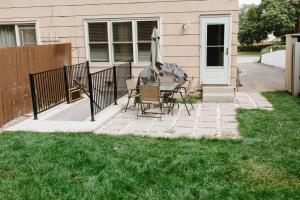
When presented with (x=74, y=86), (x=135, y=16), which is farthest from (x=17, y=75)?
(x=135, y=16)

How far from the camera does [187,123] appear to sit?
6.85 m

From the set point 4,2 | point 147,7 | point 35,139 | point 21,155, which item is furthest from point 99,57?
point 21,155

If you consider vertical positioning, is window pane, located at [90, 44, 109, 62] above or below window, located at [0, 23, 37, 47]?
below

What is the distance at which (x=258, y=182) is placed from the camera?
415 centimetres

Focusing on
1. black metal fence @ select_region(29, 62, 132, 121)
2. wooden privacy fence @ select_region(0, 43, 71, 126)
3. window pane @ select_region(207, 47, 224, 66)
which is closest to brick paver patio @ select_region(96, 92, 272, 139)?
black metal fence @ select_region(29, 62, 132, 121)

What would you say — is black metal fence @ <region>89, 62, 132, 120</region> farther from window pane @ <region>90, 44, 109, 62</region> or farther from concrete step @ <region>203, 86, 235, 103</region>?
concrete step @ <region>203, 86, 235, 103</region>

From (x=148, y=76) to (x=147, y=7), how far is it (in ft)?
6.56

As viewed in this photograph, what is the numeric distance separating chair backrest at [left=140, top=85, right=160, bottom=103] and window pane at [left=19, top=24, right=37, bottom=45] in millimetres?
4882

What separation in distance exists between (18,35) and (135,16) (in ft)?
12.1

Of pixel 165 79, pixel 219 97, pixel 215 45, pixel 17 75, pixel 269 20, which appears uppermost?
pixel 269 20

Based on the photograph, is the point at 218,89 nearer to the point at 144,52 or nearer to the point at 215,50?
the point at 215,50

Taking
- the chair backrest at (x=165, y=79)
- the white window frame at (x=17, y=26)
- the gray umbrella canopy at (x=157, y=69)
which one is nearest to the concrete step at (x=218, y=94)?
the gray umbrella canopy at (x=157, y=69)

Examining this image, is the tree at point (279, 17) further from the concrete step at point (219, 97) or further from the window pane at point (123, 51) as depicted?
the concrete step at point (219, 97)

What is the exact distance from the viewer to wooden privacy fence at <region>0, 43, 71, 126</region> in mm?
6937
